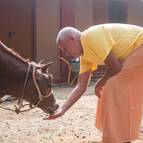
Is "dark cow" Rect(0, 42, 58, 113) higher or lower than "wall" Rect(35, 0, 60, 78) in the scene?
higher

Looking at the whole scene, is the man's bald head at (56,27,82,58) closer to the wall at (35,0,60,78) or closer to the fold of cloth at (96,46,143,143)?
the fold of cloth at (96,46,143,143)

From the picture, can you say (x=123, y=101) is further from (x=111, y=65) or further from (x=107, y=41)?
(x=107, y=41)

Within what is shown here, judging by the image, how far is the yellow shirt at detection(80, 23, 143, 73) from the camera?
4832 mm

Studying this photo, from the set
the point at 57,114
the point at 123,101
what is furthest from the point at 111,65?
the point at 57,114

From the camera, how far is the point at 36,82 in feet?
18.3

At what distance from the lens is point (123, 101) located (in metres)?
5.07

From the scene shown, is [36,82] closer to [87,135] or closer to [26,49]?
[87,135]

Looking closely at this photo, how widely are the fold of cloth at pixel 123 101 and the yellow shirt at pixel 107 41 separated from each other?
9 centimetres

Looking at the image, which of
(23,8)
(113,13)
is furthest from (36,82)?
(113,13)

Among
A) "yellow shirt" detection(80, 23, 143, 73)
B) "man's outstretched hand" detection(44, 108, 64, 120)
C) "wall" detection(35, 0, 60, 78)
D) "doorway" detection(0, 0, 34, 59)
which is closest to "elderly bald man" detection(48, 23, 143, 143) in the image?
"yellow shirt" detection(80, 23, 143, 73)

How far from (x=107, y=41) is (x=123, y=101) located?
607 millimetres

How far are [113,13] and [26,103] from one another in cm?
1188

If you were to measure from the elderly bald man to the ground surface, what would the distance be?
1813mm

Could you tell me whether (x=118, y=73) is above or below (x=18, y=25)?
above
